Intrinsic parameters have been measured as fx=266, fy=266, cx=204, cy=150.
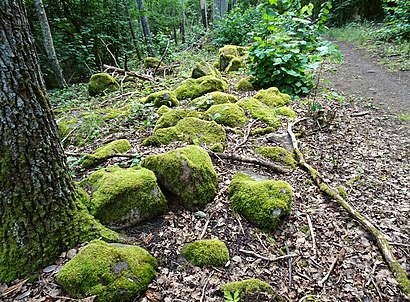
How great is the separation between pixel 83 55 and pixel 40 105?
10205mm

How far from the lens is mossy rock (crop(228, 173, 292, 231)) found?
287 cm

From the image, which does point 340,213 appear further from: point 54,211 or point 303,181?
point 54,211

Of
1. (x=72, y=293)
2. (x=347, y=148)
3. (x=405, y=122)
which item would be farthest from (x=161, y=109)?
(x=405, y=122)

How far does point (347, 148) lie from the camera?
4.39 metres

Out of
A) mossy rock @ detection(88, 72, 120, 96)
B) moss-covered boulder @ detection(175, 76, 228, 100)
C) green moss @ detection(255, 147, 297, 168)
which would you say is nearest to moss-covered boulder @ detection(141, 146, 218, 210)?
green moss @ detection(255, 147, 297, 168)

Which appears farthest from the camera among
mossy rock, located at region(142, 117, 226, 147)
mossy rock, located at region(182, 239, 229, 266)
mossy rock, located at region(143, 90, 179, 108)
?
mossy rock, located at region(143, 90, 179, 108)

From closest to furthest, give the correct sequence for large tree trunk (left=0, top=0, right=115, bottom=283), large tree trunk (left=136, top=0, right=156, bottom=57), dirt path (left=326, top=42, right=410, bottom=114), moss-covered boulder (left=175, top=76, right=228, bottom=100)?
large tree trunk (left=0, top=0, right=115, bottom=283), dirt path (left=326, top=42, right=410, bottom=114), moss-covered boulder (left=175, top=76, right=228, bottom=100), large tree trunk (left=136, top=0, right=156, bottom=57)

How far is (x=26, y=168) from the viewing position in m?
2.06

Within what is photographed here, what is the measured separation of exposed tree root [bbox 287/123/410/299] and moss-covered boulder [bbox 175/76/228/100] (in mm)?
2977

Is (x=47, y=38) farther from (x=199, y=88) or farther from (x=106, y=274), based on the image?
(x=106, y=274)

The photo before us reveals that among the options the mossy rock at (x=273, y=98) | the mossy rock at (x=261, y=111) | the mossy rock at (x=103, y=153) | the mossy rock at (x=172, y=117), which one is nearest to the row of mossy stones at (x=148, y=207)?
the mossy rock at (x=103, y=153)

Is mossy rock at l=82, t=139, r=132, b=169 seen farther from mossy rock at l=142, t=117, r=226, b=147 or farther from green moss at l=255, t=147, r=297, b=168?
green moss at l=255, t=147, r=297, b=168

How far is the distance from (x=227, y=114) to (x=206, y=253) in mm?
3052

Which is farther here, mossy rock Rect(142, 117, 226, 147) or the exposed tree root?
mossy rock Rect(142, 117, 226, 147)
